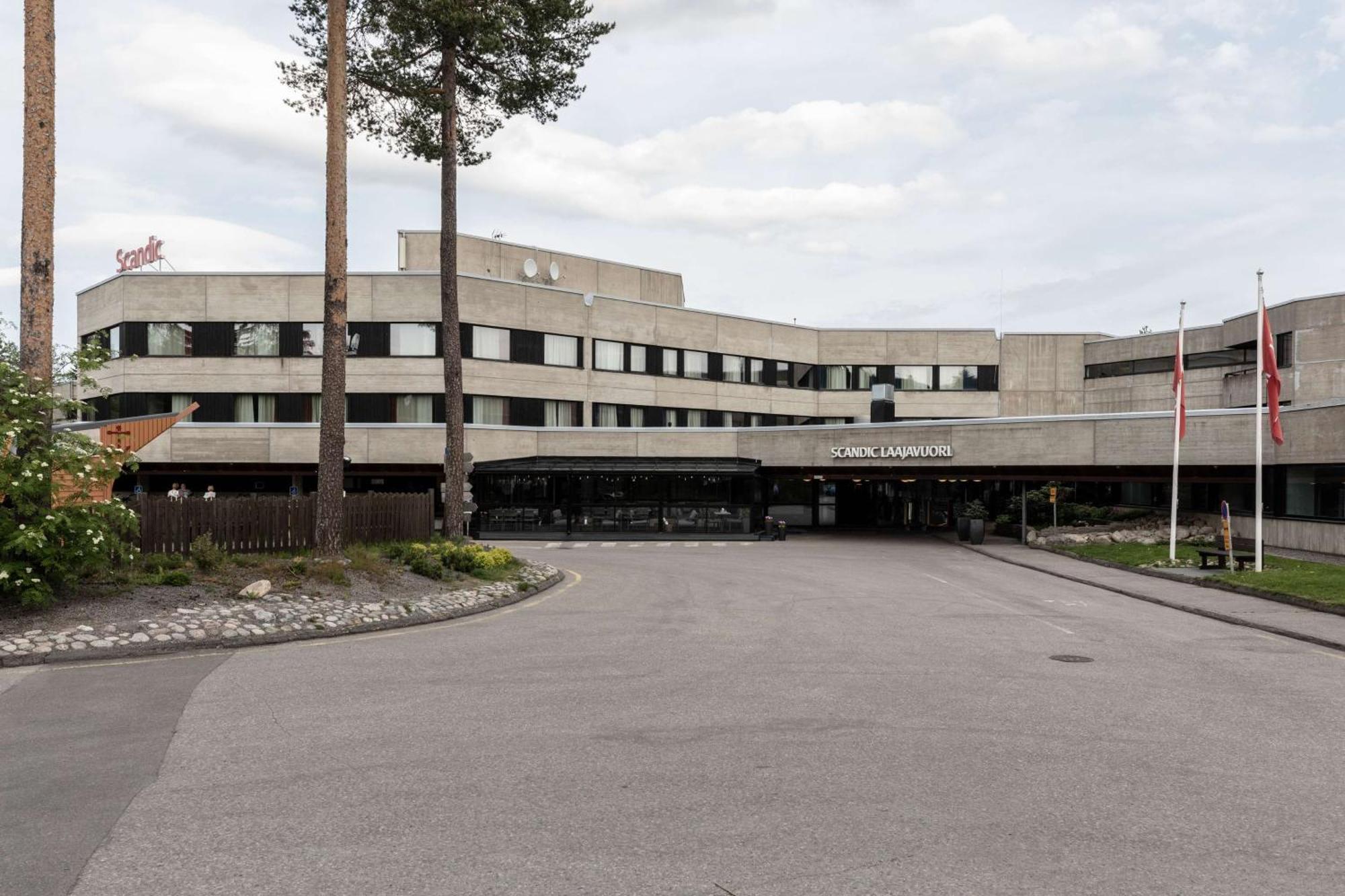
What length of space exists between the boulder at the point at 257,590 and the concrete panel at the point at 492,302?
29143mm

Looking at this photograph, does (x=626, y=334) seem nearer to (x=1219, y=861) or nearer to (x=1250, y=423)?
(x=1250, y=423)

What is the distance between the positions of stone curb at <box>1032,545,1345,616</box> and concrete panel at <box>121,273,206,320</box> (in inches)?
1575

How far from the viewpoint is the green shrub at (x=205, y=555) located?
657 inches

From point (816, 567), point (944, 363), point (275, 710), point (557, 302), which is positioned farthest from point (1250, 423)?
point (275, 710)

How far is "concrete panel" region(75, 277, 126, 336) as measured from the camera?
4491 cm

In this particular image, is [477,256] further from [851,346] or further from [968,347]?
[968,347]

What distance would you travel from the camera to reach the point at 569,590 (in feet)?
71.4

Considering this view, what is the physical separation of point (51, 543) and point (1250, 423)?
36209 mm

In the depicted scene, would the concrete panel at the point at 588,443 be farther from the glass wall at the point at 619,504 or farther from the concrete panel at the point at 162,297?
the concrete panel at the point at 162,297

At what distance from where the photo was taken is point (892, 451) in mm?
40938

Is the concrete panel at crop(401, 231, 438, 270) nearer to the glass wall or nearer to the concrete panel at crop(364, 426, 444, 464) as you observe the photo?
the concrete panel at crop(364, 426, 444, 464)

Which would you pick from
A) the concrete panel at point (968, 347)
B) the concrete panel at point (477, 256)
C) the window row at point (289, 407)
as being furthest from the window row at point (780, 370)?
the window row at point (289, 407)

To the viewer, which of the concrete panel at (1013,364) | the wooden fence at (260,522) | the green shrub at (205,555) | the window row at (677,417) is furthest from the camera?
the concrete panel at (1013,364)

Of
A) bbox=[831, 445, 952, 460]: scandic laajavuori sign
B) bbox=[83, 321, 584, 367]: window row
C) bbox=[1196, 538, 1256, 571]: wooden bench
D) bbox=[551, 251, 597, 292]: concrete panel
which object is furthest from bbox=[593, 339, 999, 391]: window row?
bbox=[1196, 538, 1256, 571]: wooden bench
